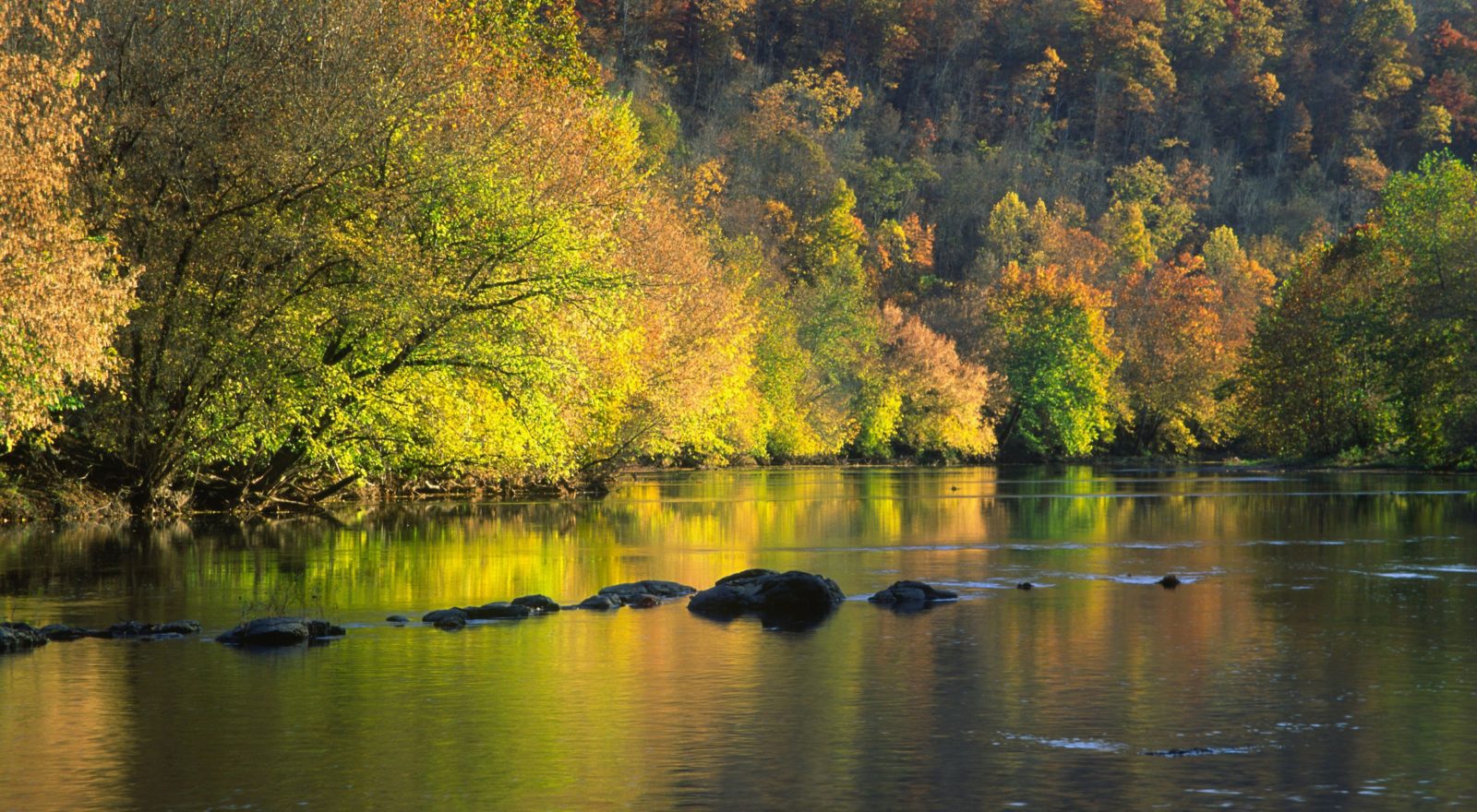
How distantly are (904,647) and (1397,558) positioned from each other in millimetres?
16657

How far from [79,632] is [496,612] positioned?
567cm

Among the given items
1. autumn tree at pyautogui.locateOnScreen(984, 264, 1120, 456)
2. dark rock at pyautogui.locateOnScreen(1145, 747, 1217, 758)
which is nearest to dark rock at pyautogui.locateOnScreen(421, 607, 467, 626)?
dark rock at pyautogui.locateOnScreen(1145, 747, 1217, 758)

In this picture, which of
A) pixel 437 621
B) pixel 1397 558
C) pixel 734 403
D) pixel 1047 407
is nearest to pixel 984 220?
pixel 1047 407

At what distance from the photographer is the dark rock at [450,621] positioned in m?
23.0

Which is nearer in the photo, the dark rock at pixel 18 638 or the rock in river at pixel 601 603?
the dark rock at pixel 18 638

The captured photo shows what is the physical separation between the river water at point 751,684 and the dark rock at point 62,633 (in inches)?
35.1

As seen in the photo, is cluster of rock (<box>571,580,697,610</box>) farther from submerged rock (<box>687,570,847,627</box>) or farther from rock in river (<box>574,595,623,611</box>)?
submerged rock (<box>687,570,847,627</box>)

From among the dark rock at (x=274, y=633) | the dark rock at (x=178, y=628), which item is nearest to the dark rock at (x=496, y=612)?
the dark rock at (x=274, y=633)

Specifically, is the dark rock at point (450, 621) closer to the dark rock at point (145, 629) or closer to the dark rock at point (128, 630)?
the dark rock at point (145, 629)

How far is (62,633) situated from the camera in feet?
71.2

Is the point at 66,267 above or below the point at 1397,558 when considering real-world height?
above

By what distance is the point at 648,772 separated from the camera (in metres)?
14.0

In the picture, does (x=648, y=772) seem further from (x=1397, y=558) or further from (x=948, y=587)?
(x=1397, y=558)

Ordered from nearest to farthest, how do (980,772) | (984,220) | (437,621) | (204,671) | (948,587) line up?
(980,772) < (204,671) < (437,621) < (948,587) < (984,220)
